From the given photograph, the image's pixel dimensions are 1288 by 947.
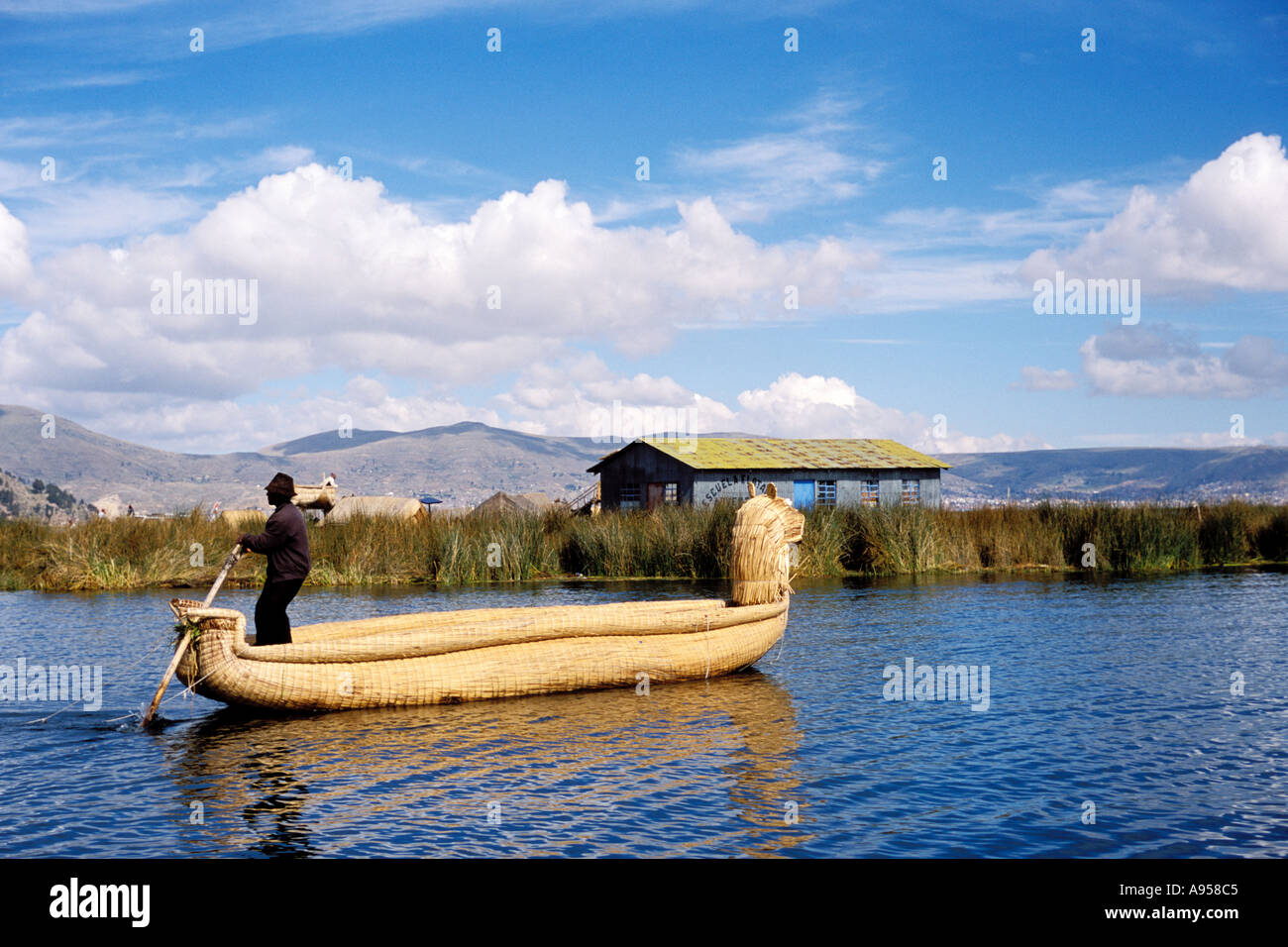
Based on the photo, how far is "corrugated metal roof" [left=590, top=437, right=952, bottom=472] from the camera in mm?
50031

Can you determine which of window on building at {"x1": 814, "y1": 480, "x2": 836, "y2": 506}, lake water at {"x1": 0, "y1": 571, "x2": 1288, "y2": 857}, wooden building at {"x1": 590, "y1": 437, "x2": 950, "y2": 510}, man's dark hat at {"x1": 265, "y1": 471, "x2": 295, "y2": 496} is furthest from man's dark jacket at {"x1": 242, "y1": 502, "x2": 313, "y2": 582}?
window on building at {"x1": 814, "y1": 480, "x2": 836, "y2": 506}

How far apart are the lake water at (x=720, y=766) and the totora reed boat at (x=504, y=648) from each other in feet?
1.02

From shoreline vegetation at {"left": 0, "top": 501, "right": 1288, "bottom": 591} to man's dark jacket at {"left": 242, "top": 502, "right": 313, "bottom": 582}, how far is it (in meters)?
17.3

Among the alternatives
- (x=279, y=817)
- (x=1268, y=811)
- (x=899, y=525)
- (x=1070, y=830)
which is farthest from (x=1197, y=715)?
(x=899, y=525)

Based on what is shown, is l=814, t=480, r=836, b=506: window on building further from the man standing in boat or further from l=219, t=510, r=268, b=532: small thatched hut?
the man standing in boat

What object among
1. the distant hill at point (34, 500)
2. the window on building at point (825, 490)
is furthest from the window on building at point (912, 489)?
the distant hill at point (34, 500)

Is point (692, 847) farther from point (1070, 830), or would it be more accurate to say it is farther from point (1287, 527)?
point (1287, 527)

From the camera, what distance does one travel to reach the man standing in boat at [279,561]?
12773mm

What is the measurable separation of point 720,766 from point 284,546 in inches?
224

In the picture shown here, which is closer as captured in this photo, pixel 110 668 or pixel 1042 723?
pixel 1042 723

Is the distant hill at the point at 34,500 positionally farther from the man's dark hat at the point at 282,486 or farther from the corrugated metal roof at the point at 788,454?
the man's dark hat at the point at 282,486
